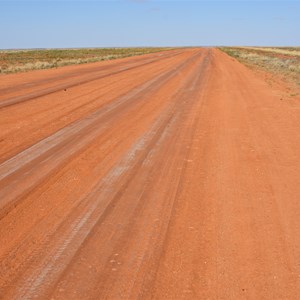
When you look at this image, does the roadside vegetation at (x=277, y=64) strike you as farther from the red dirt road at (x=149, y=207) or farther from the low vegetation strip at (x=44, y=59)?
the low vegetation strip at (x=44, y=59)

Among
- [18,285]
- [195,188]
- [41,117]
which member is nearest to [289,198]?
[195,188]

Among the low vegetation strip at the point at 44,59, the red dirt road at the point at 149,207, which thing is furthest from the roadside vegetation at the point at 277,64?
the low vegetation strip at the point at 44,59

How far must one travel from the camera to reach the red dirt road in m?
4.00

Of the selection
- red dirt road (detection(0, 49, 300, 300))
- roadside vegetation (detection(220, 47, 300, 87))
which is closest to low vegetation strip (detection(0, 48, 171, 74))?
roadside vegetation (detection(220, 47, 300, 87))

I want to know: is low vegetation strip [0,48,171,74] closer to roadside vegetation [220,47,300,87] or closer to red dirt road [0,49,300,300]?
roadside vegetation [220,47,300,87]

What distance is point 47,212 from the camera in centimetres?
553

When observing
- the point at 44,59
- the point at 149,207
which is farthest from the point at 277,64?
the point at 149,207

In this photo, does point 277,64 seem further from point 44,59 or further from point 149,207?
point 149,207

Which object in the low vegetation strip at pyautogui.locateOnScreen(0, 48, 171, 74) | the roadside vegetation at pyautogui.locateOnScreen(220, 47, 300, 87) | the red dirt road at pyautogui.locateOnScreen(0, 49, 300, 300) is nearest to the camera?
the red dirt road at pyautogui.locateOnScreen(0, 49, 300, 300)

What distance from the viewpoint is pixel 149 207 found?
18.4ft

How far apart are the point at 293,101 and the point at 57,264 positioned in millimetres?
12714

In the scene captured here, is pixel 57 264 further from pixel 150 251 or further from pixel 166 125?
pixel 166 125

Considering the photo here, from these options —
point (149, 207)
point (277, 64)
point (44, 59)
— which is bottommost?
point (44, 59)

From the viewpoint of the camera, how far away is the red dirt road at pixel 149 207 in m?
4.00
